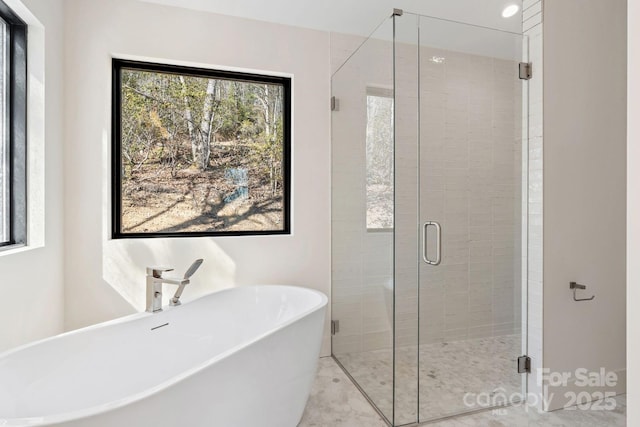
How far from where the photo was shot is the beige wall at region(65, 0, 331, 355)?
7.55ft

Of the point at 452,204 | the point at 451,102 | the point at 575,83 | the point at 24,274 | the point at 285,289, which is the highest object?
the point at 575,83

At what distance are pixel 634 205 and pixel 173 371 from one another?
2.07 meters

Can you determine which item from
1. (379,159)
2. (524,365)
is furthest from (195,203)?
(524,365)

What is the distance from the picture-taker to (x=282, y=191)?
285 cm

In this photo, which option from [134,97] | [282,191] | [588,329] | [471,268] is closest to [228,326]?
[282,191]

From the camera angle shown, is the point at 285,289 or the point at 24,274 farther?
the point at 285,289

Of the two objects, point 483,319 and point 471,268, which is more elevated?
point 471,268

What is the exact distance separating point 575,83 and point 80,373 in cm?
291

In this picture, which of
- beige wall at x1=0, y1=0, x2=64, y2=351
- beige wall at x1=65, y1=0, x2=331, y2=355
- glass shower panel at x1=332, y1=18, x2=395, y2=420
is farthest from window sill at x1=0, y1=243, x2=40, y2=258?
glass shower panel at x1=332, y1=18, x2=395, y2=420

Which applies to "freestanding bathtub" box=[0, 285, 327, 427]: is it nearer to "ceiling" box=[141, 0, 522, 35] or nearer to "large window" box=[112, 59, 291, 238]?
"large window" box=[112, 59, 291, 238]

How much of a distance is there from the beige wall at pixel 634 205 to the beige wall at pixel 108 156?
2.11 m

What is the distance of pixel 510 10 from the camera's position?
2420 mm

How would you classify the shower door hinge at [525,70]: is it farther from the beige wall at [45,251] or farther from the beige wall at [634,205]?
the beige wall at [45,251]

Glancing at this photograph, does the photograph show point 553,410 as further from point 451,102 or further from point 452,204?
point 451,102
